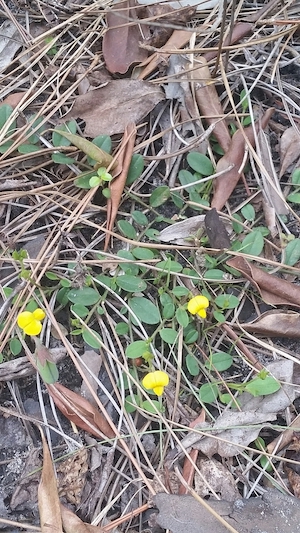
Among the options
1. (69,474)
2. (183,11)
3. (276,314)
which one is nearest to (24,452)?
(69,474)

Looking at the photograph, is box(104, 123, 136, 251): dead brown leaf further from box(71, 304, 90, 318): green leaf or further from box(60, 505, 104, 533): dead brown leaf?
box(60, 505, 104, 533): dead brown leaf

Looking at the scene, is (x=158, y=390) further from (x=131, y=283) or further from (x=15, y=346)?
(x=15, y=346)

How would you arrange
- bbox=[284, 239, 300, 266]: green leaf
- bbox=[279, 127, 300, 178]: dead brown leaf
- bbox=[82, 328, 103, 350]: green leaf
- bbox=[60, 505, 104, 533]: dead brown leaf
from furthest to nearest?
1. bbox=[279, 127, 300, 178]: dead brown leaf
2. bbox=[284, 239, 300, 266]: green leaf
3. bbox=[82, 328, 103, 350]: green leaf
4. bbox=[60, 505, 104, 533]: dead brown leaf

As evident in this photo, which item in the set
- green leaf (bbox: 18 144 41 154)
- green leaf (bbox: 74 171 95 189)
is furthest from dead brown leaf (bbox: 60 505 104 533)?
green leaf (bbox: 18 144 41 154)

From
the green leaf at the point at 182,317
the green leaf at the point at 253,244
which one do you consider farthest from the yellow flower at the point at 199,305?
the green leaf at the point at 253,244

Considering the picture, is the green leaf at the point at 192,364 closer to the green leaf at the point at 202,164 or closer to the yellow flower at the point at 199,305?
the yellow flower at the point at 199,305

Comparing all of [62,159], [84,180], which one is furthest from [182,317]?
[62,159]

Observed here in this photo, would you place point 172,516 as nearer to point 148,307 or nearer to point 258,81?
point 148,307
